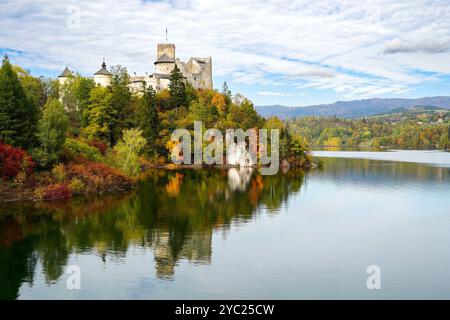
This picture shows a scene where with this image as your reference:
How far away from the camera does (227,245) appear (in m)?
24.5

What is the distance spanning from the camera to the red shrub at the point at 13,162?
1371 inches

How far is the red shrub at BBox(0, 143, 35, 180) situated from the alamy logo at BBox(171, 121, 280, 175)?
115 feet

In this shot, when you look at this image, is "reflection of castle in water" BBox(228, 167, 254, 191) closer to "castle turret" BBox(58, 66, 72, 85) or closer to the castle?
the castle

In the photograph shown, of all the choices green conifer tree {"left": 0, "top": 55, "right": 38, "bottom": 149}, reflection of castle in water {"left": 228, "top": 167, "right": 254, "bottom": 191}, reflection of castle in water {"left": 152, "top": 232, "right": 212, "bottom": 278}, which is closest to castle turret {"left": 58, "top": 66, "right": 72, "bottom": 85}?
reflection of castle in water {"left": 228, "top": 167, "right": 254, "bottom": 191}

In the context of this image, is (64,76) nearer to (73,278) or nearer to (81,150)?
(81,150)

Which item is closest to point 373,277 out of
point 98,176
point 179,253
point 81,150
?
point 179,253

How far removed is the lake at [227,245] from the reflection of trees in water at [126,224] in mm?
69

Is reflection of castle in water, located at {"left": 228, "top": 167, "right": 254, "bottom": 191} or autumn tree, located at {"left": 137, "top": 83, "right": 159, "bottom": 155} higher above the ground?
autumn tree, located at {"left": 137, "top": 83, "right": 159, "bottom": 155}

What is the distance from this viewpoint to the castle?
76938 millimetres

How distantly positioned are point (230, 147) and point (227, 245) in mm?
49486

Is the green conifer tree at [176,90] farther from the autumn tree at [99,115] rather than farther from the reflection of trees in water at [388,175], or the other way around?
the reflection of trees in water at [388,175]

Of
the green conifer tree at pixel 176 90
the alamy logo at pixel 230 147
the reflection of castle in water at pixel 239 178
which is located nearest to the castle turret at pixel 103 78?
the green conifer tree at pixel 176 90

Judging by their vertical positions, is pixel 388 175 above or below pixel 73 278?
above
